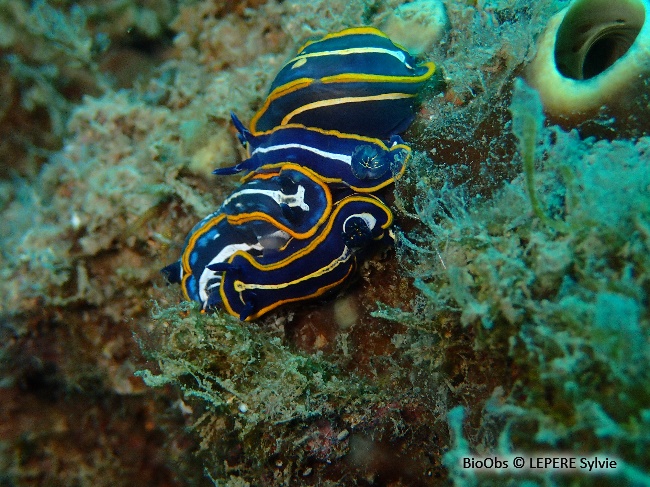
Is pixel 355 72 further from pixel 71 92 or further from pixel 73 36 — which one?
pixel 71 92

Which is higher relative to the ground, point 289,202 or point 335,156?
point 335,156

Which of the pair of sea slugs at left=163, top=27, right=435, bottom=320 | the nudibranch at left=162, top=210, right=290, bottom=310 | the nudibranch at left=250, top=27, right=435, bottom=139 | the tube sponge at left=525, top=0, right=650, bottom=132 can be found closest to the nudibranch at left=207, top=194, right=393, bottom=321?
the pair of sea slugs at left=163, top=27, right=435, bottom=320

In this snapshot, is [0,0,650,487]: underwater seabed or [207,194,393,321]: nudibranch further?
[207,194,393,321]: nudibranch

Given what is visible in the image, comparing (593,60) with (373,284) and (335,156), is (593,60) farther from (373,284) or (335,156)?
(373,284)

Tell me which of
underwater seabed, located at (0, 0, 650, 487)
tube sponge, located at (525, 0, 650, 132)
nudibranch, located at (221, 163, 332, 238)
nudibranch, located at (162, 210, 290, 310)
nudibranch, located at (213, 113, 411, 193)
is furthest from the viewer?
nudibranch, located at (162, 210, 290, 310)

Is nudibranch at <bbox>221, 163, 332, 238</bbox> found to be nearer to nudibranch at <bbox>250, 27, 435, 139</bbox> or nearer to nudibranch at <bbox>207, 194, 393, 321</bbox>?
nudibranch at <bbox>207, 194, 393, 321</bbox>

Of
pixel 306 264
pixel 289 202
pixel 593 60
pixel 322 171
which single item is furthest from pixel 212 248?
pixel 593 60

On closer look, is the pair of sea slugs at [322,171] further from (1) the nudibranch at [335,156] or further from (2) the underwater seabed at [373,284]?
(2) the underwater seabed at [373,284]
